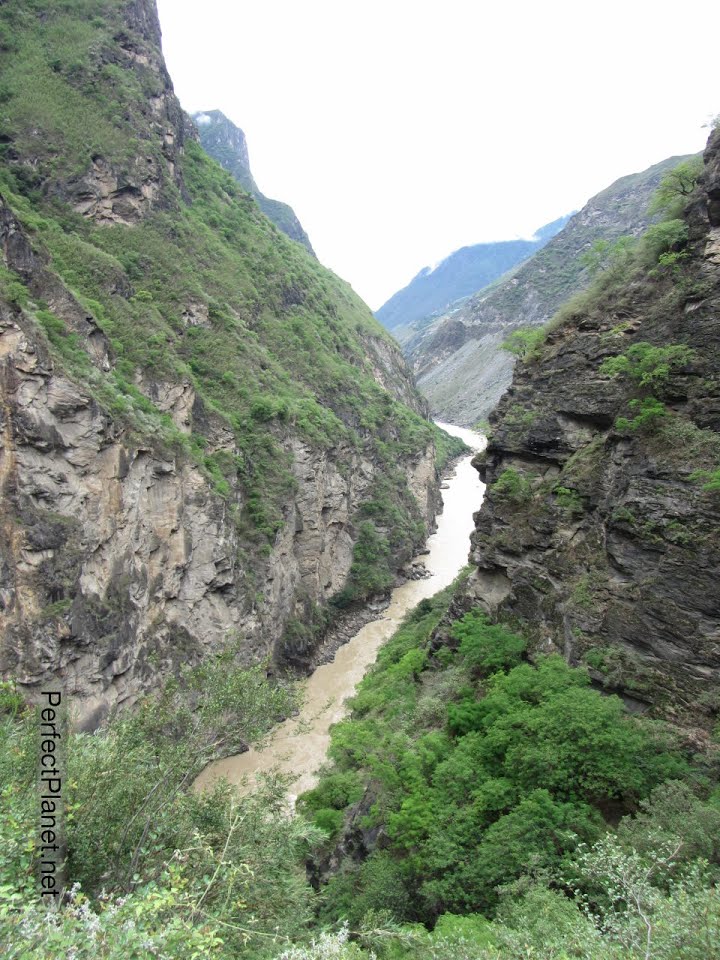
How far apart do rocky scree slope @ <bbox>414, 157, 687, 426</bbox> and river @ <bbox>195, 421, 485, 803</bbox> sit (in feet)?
274

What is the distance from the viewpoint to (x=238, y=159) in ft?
463

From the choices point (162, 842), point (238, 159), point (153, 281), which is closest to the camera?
point (162, 842)

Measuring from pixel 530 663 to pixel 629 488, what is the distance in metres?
6.87

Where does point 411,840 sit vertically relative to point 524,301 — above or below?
below

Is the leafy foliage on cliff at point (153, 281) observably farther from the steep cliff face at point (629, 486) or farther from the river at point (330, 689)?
the steep cliff face at point (629, 486)

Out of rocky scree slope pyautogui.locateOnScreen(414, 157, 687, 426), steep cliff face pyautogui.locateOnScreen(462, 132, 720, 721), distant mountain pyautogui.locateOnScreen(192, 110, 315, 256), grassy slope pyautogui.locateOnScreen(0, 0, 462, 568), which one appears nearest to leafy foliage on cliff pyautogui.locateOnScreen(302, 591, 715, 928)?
steep cliff face pyautogui.locateOnScreen(462, 132, 720, 721)

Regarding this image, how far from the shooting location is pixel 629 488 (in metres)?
17.5

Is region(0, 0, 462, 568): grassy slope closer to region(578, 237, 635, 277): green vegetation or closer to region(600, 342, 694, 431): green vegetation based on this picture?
region(578, 237, 635, 277): green vegetation

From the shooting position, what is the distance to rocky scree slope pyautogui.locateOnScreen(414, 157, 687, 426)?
152m

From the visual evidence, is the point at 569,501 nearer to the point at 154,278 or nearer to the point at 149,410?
the point at 149,410

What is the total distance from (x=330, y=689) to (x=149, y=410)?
22536 millimetres

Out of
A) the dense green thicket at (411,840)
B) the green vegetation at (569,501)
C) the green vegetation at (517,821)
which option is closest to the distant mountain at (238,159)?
the green vegetation at (569,501)

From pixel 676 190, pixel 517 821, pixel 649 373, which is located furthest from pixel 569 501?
pixel 676 190

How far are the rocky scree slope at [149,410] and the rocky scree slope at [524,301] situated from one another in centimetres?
9028
